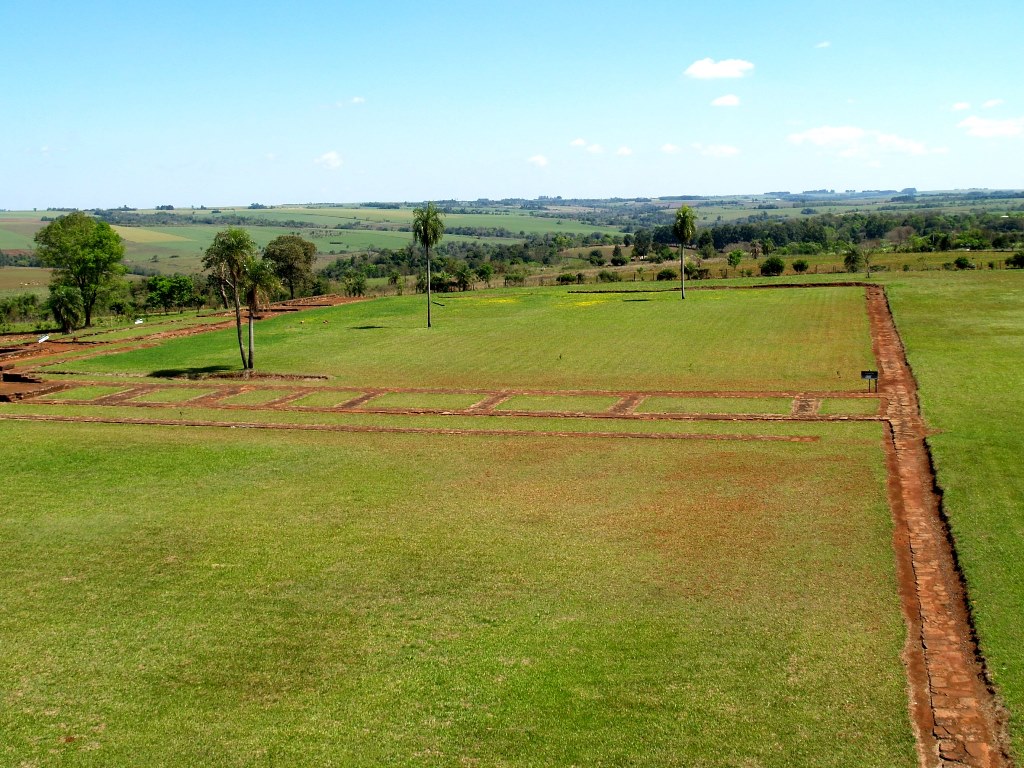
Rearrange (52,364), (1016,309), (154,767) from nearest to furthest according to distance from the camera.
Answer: (154,767) < (52,364) < (1016,309)

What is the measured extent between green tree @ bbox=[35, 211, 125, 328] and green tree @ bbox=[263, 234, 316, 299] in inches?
742

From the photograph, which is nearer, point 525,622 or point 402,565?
point 525,622

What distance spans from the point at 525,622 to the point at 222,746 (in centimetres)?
512

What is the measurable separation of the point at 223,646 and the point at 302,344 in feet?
123

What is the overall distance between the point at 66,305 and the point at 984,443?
201 ft

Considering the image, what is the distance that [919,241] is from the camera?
110312mm

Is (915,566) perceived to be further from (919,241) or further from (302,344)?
(919,241)

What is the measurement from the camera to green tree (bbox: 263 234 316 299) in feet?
271

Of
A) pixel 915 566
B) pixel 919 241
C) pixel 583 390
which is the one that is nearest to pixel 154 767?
pixel 915 566

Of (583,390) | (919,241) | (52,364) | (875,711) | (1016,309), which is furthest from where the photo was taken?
(919,241)

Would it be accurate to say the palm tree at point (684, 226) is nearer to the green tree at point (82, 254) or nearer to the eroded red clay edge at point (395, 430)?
the eroded red clay edge at point (395, 430)

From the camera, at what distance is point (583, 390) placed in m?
34.6

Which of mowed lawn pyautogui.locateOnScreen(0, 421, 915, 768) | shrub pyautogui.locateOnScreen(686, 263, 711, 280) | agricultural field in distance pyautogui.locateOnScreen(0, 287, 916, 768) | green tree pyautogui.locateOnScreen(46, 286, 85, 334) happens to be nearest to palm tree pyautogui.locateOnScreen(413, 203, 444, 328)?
agricultural field in distance pyautogui.locateOnScreen(0, 287, 916, 768)

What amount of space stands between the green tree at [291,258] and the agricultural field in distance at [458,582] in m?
50.0
